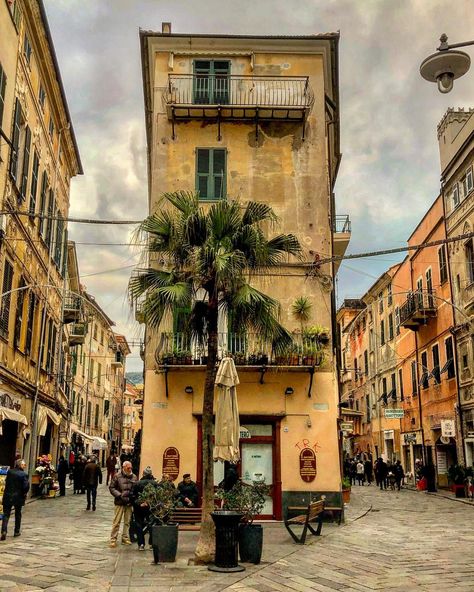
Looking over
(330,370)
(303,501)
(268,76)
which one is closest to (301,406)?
(330,370)

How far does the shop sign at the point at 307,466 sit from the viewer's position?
1725cm

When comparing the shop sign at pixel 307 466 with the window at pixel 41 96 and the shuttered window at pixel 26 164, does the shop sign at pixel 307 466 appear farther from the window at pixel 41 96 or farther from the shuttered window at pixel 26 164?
the window at pixel 41 96

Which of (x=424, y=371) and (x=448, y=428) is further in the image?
(x=424, y=371)

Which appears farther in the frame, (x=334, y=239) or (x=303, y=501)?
(x=334, y=239)

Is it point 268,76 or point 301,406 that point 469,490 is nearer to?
point 301,406

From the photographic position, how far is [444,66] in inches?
338

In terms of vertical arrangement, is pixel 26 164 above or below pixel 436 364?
above

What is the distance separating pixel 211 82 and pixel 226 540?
1426cm

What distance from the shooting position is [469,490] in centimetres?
2612

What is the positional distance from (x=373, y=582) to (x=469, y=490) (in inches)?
723

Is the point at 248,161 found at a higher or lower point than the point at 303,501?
higher

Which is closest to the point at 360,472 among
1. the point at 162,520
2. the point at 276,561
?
the point at 276,561

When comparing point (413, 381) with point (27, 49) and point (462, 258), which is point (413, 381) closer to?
point (462, 258)

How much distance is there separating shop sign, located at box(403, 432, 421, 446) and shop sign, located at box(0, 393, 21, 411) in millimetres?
21988
